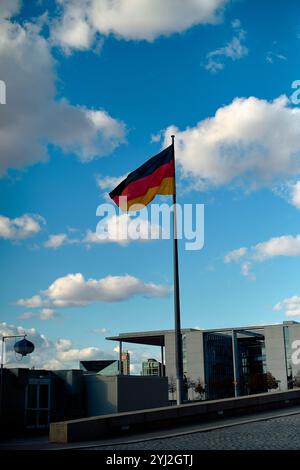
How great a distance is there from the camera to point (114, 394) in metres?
35.8

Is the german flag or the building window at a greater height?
the german flag

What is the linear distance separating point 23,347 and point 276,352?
Answer: 91.3 m

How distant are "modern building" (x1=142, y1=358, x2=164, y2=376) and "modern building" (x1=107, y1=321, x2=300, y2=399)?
24.3 ft

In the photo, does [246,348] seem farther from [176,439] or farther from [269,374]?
[176,439]

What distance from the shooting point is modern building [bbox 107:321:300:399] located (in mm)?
117688

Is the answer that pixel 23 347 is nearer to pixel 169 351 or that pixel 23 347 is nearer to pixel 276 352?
pixel 276 352

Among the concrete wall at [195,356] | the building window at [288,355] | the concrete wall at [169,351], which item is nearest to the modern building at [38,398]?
the building window at [288,355]

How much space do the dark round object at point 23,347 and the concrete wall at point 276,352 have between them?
90.1 meters

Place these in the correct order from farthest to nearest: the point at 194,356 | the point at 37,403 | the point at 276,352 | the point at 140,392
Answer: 1. the point at 194,356
2. the point at 276,352
3. the point at 140,392
4. the point at 37,403

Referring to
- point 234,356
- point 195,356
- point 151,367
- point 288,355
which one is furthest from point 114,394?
point 151,367

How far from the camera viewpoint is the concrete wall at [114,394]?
35.8 m

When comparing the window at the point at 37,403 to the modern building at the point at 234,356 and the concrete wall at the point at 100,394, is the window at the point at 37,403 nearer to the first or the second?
the concrete wall at the point at 100,394

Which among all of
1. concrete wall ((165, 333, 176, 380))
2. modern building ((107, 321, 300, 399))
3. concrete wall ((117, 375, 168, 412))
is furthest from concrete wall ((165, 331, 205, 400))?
concrete wall ((117, 375, 168, 412))

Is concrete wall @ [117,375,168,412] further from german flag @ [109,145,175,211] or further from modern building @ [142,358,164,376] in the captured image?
modern building @ [142,358,164,376]
